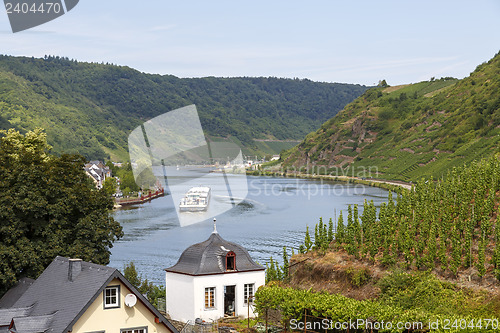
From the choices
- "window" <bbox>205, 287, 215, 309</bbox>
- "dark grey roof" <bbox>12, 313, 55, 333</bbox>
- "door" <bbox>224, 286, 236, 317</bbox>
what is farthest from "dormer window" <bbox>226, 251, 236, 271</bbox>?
"dark grey roof" <bbox>12, 313, 55, 333</bbox>

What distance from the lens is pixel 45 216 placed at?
33500 mm

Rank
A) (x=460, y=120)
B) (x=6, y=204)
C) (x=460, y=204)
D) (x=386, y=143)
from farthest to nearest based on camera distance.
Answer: (x=386, y=143)
(x=460, y=120)
(x=460, y=204)
(x=6, y=204)

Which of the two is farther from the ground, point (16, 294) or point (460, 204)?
point (460, 204)

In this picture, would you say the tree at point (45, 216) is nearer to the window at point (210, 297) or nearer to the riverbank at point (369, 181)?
the window at point (210, 297)

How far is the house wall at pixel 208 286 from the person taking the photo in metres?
27.7

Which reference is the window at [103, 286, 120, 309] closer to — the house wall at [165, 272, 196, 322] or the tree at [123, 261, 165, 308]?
the house wall at [165, 272, 196, 322]

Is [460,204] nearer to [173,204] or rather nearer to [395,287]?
[395,287]

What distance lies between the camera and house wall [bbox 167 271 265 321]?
91.0ft

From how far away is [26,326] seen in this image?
18953 mm

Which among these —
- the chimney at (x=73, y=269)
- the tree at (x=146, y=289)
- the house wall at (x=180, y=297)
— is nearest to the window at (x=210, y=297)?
the house wall at (x=180, y=297)

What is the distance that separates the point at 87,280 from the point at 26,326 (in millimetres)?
2585

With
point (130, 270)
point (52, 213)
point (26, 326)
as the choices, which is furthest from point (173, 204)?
point (26, 326)

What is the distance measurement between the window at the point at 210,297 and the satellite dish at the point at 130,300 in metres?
7.94

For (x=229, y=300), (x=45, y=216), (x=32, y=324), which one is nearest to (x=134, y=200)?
(x=45, y=216)
